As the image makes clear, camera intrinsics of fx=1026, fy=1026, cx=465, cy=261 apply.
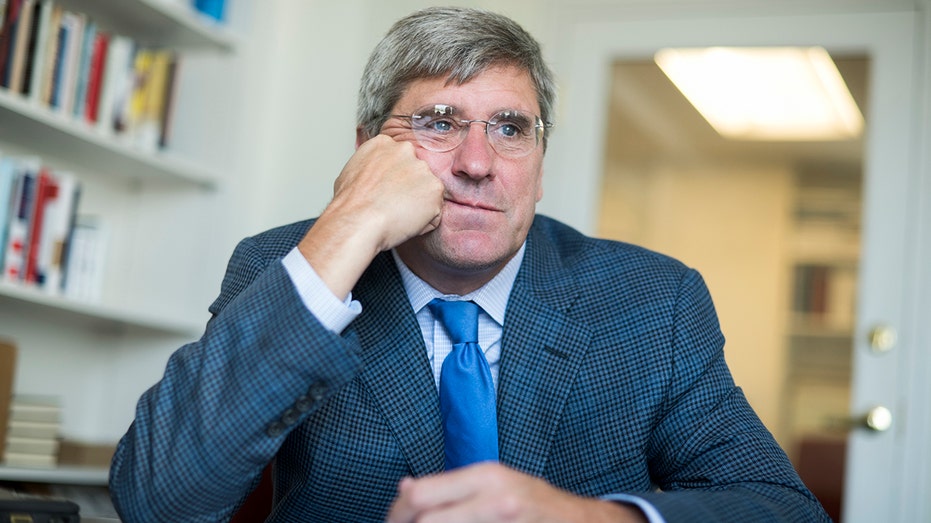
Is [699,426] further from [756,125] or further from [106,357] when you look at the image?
[756,125]

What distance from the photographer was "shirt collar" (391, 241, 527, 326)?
1500 mm

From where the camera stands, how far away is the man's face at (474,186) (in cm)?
144

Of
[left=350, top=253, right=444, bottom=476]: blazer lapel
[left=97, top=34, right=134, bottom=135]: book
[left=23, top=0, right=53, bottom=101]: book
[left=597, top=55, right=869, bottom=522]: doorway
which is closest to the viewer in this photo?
[left=350, top=253, right=444, bottom=476]: blazer lapel

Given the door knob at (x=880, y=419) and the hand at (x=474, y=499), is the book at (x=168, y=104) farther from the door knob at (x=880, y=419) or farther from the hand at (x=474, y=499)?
the hand at (x=474, y=499)

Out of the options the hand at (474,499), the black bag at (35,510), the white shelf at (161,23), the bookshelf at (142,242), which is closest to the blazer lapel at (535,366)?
the hand at (474,499)

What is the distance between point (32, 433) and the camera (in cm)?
260

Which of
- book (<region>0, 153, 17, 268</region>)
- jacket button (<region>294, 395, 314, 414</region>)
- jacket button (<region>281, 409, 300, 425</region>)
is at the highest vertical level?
book (<region>0, 153, 17, 268</region>)

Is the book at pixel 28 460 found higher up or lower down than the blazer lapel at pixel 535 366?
lower down

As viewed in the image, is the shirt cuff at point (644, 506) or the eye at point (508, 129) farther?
the eye at point (508, 129)

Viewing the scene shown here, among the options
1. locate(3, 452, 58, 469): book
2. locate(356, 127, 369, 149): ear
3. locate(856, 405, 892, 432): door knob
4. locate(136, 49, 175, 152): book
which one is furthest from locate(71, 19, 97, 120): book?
locate(856, 405, 892, 432): door knob

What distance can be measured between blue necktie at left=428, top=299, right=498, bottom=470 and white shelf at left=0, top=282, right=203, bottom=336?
57.4 inches

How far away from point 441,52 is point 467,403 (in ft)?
1.64

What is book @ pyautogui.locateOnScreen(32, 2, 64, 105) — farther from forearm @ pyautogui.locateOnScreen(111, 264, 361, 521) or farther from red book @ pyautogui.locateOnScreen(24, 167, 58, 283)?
forearm @ pyautogui.locateOnScreen(111, 264, 361, 521)

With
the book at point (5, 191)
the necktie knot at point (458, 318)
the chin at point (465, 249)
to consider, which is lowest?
the necktie knot at point (458, 318)
